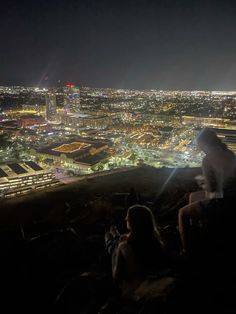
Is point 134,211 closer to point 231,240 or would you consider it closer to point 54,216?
point 231,240

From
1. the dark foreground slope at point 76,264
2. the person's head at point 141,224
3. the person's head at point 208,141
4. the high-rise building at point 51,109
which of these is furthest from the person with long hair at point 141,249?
the high-rise building at point 51,109

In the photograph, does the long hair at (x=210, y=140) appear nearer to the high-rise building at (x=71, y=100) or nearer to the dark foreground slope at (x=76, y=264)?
the dark foreground slope at (x=76, y=264)

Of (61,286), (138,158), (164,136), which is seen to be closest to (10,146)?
(138,158)

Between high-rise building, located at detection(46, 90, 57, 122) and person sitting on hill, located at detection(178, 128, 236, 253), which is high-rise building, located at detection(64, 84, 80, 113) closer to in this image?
high-rise building, located at detection(46, 90, 57, 122)

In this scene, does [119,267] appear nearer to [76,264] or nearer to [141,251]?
[141,251]

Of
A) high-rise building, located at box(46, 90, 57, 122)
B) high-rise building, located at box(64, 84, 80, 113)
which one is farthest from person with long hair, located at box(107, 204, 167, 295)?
high-rise building, located at box(64, 84, 80, 113)

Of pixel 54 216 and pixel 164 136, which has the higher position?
pixel 164 136

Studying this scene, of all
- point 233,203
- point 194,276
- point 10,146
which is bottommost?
point 194,276
